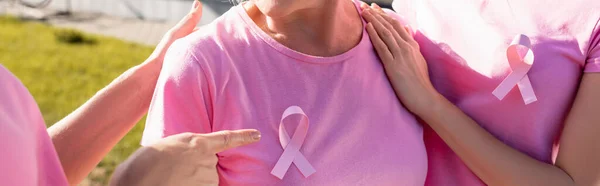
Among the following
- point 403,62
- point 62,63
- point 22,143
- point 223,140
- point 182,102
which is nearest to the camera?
point 22,143

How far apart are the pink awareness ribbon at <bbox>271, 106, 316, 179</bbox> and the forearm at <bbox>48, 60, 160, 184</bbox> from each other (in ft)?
1.24

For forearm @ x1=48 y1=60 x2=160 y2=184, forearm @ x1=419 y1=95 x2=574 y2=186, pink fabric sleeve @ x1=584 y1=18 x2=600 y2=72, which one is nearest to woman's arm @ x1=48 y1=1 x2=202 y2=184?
forearm @ x1=48 y1=60 x2=160 y2=184

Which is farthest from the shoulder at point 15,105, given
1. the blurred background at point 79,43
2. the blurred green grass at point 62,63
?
the blurred green grass at point 62,63

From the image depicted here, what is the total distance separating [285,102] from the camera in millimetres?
1430

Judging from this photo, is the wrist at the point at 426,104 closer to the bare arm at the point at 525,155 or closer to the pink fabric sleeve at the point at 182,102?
the bare arm at the point at 525,155

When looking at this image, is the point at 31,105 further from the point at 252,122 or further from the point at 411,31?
the point at 411,31

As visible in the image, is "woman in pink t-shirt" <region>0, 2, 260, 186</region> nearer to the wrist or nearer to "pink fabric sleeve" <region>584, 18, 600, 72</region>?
the wrist

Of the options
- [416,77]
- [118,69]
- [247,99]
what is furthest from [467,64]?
[118,69]

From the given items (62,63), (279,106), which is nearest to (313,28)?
(279,106)

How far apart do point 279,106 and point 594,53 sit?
63cm

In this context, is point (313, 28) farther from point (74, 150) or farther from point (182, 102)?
point (74, 150)

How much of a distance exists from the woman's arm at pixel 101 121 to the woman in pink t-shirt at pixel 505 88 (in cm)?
51

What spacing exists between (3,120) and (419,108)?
0.89 meters

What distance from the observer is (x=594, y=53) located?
1471 mm
